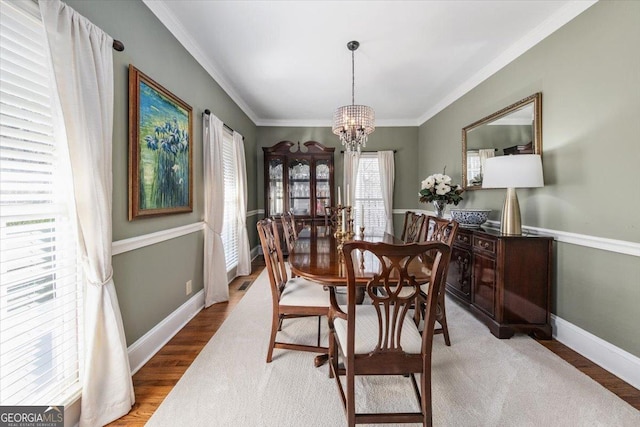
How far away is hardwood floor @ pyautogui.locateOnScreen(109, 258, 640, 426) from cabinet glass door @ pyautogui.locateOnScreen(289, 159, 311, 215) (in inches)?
109

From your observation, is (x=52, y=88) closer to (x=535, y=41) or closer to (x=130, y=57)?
(x=130, y=57)

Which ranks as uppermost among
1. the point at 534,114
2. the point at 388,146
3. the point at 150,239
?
the point at 388,146

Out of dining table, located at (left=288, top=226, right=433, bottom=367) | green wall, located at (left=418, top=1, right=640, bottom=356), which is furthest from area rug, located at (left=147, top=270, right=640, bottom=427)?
green wall, located at (left=418, top=1, right=640, bottom=356)

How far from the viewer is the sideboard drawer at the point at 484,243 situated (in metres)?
2.36

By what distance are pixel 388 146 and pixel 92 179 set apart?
4.86 metres

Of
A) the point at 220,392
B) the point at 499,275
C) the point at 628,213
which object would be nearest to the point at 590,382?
the point at 499,275

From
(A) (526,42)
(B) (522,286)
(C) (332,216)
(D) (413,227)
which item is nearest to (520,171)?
(B) (522,286)

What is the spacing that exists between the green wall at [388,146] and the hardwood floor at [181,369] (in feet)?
10.7

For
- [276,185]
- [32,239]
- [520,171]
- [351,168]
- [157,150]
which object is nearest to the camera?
[32,239]

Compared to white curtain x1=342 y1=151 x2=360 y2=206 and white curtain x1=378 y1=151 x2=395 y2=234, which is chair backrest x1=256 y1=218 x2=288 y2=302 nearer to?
white curtain x1=342 y1=151 x2=360 y2=206

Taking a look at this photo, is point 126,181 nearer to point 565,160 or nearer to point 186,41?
point 186,41

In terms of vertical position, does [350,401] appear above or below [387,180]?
below

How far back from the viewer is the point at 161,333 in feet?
7.13

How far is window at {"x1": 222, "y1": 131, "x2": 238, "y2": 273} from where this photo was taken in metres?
3.72
